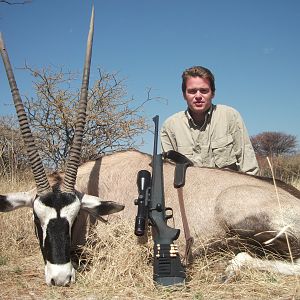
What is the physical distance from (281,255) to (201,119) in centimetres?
204

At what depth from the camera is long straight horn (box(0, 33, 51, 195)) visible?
11.5ft

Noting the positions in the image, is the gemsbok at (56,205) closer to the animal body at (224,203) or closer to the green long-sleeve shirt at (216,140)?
the animal body at (224,203)

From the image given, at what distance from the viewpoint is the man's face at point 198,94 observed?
5.01 meters

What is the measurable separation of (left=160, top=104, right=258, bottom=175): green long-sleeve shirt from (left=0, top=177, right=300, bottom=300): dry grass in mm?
1510

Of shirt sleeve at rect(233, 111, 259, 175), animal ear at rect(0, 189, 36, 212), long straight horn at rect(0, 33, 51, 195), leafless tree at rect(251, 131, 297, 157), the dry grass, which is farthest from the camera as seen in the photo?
leafless tree at rect(251, 131, 297, 157)

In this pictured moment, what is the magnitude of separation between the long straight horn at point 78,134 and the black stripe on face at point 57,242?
15.9 inches

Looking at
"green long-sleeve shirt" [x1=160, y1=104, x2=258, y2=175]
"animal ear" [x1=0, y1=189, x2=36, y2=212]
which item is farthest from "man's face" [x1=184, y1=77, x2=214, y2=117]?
"animal ear" [x1=0, y1=189, x2=36, y2=212]

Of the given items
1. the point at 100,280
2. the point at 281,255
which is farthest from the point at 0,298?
the point at 281,255

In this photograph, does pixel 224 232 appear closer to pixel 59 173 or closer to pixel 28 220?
pixel 59 173

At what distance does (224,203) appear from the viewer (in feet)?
12.4

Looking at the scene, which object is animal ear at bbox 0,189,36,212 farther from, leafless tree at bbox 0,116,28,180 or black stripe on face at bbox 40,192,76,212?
leafless tree at bbox 0,116,28,180

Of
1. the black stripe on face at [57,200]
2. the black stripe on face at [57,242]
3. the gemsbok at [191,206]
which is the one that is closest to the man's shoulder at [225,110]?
the gemsbok at [191,206]

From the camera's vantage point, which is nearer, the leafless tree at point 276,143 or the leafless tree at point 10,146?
the leafless tree at point 10,146

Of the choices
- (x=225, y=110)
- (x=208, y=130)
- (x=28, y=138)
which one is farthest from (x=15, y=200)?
(x=225, y=110)
